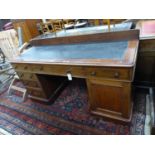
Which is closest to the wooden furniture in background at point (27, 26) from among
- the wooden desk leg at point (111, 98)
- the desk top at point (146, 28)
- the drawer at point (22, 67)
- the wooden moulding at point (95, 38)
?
the wooden moulding at point (95, 38)

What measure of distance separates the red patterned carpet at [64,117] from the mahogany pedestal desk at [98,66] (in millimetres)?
142

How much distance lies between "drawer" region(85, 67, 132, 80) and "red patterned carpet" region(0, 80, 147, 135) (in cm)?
62

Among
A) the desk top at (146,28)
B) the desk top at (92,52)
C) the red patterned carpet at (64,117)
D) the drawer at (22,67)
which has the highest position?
the desk top at (146,28)

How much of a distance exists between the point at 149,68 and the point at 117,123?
0.71m

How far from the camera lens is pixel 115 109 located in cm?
129

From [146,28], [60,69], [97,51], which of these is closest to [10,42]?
[60,69]

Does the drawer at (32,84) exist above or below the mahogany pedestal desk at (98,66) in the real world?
below

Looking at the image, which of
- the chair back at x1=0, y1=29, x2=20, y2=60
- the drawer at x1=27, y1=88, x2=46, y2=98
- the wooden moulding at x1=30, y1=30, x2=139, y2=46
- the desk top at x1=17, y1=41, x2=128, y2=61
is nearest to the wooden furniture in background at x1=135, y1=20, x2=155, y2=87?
the wooden moulding at x1=30, y1=30, x2=139, y2=46

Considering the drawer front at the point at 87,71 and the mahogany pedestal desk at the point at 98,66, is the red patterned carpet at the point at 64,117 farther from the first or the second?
the drawer front at the point at 87,71

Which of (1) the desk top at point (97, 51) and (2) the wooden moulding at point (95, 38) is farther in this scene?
(2) the wooden moulding at point (95, 38)

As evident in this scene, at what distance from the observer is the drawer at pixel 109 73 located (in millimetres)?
963

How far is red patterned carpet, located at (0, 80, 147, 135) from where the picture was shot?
54.6 inches
